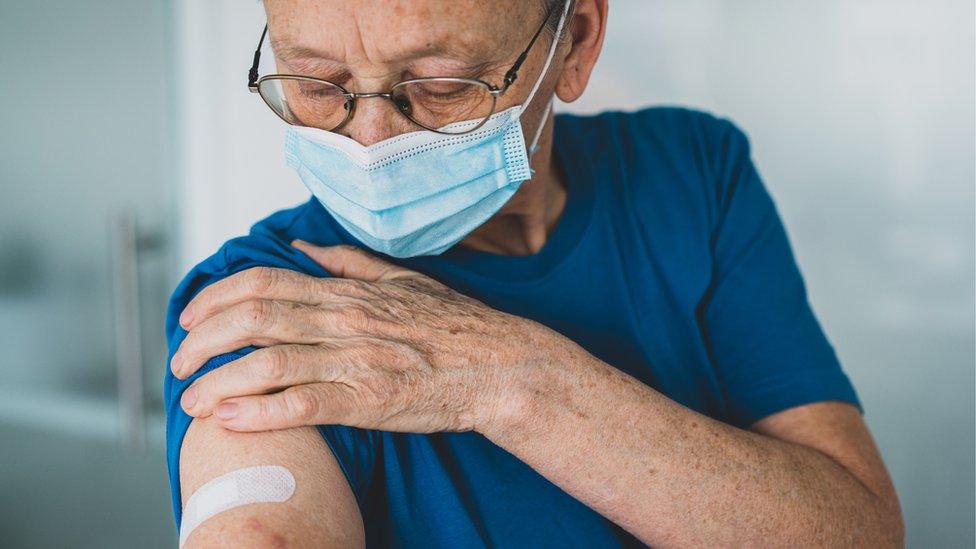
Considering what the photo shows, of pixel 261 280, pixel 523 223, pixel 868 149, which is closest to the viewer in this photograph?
pixel 261 280

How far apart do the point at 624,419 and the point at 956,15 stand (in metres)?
1.81

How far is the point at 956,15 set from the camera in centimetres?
223

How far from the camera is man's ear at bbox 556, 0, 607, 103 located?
1.25 m

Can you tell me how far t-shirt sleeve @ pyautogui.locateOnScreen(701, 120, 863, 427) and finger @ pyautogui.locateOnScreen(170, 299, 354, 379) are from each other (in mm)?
661

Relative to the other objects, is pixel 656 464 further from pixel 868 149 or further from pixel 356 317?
pixel 868 149

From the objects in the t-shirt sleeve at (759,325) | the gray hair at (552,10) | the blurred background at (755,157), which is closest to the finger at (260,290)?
the gray hair at (552,10)

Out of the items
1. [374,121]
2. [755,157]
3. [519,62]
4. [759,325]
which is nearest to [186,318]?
[374,121]

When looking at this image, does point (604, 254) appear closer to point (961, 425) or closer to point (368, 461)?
point (368, 461)

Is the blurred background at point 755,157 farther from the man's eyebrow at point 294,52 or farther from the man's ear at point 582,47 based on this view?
the man's eyebrow at point 294,52

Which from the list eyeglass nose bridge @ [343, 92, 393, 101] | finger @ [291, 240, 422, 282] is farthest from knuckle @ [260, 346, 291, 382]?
eyeglass nose bridge @ [343, 92, 393, 101]

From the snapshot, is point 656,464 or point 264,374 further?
point 656,464

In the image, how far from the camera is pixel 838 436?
1.26 m

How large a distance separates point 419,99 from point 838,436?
2.56 feet

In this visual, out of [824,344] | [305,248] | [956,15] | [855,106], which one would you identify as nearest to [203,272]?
[305,248]
